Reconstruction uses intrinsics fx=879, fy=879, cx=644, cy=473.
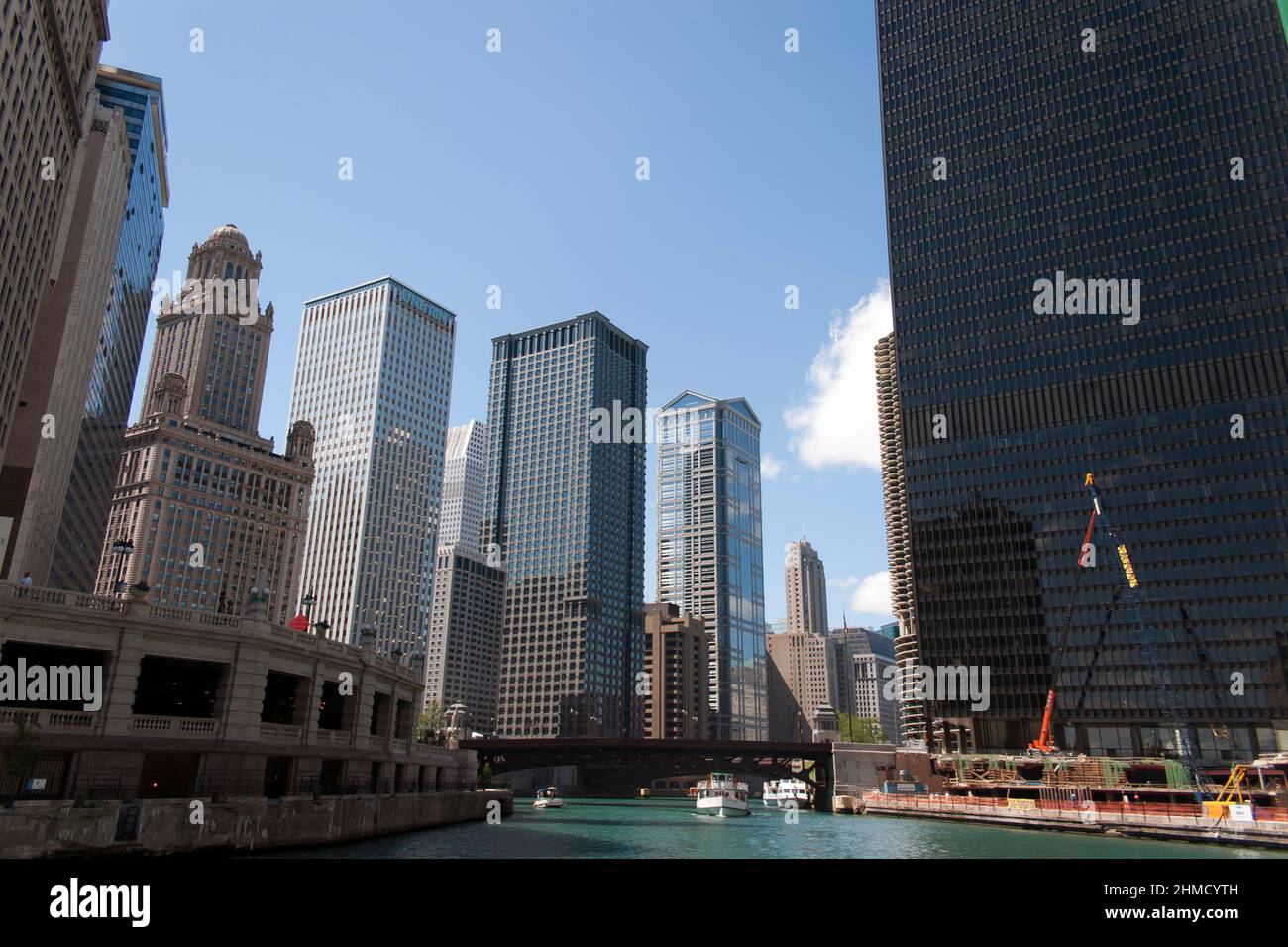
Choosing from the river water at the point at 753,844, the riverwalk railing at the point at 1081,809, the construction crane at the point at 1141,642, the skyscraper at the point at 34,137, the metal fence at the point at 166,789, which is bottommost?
the river water at the point at 753,844

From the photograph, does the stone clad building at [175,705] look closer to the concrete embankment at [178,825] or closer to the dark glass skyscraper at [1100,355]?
the concrete embankment at [178,825]

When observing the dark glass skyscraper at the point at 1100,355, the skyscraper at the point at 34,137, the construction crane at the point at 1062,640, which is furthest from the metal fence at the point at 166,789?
the dark glass skyscraper at the point at 1100,355

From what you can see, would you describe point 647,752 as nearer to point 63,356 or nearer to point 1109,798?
point 1109,798

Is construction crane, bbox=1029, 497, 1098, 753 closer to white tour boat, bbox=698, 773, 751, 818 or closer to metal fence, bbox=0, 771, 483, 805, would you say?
white tour boat, bbox=698, 773, 751, 818

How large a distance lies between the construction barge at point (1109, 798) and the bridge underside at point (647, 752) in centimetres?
1892

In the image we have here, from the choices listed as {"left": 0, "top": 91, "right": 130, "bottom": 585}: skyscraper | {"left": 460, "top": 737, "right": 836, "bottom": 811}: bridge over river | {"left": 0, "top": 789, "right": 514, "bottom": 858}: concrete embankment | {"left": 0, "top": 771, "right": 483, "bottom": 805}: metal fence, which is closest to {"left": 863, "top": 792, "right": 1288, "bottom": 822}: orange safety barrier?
{"left": 460, "top": 737, "right": 836, "bottom": 811}: bridge over river

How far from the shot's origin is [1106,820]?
7531 centimetres

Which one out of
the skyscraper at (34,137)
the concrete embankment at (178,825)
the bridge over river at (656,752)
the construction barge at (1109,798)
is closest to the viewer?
the concrete embankment at (178,825)

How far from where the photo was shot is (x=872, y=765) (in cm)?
13238

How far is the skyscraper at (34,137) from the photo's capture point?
55.8 meters

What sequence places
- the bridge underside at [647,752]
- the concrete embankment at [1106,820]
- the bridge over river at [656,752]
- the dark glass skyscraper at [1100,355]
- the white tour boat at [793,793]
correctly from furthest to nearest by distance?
the white tour boat at [793,793] < the bridge underside at [647,752] < the bridge over river at [656,752] < the dark glass skyscraper at [1100,355] < the concrete embankment at [1106,820]

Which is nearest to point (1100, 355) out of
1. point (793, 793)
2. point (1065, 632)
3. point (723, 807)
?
point (1065, 632)

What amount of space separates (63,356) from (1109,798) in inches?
4864

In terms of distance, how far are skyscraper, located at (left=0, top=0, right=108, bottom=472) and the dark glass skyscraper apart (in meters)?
127
